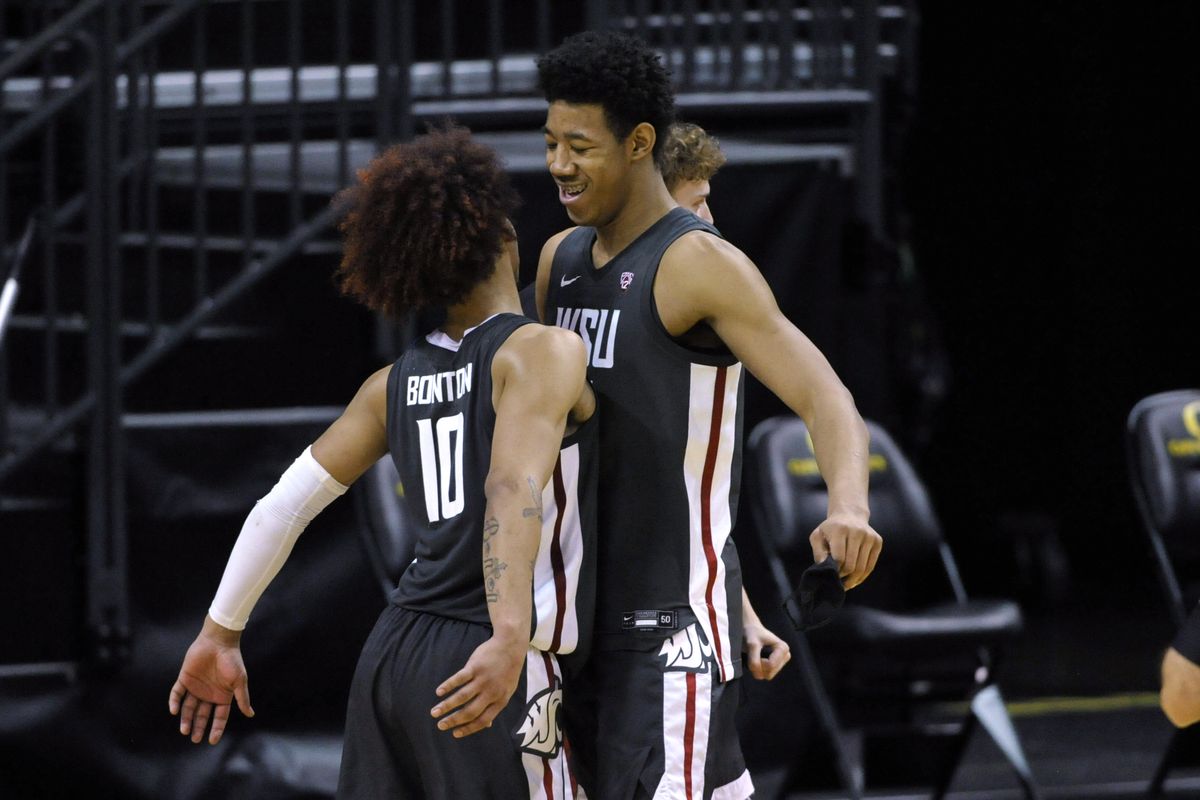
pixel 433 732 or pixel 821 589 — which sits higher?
pixel 821 589

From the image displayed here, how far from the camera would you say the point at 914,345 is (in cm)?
745

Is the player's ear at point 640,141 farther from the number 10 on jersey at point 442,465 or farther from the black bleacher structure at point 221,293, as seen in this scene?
the black bleacher structure at point 221,293

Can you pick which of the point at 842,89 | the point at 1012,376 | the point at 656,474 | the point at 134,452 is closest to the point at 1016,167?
the point at 1012,376

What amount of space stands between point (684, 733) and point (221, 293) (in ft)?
9.80

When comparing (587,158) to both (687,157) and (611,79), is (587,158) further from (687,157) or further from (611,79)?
(687,157)

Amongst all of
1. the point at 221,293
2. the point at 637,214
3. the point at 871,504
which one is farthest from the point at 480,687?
the point at 221,293

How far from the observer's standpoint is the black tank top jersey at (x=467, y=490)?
283cm

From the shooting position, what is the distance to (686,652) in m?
2.97

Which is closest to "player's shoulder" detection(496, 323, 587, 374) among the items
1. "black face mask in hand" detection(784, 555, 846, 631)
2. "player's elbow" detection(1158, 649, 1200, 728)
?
"black face mask in hand" detection(784, 555, 846, 631)

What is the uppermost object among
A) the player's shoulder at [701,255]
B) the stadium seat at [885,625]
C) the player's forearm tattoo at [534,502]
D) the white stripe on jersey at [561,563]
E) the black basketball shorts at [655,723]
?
the player's shoulder at [701,255]

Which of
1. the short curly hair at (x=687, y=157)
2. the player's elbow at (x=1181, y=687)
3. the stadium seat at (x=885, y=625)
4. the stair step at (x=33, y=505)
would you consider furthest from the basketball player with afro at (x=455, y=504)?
the stair step at (x=33, y=505)

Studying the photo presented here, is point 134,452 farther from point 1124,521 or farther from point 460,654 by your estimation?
point 1124,521

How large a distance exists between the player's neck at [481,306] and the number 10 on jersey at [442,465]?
0.17 m

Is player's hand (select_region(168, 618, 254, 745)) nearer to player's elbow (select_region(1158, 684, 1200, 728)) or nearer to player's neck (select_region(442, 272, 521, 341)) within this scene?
player's neck (select_region(442, 272, 521, 341))
